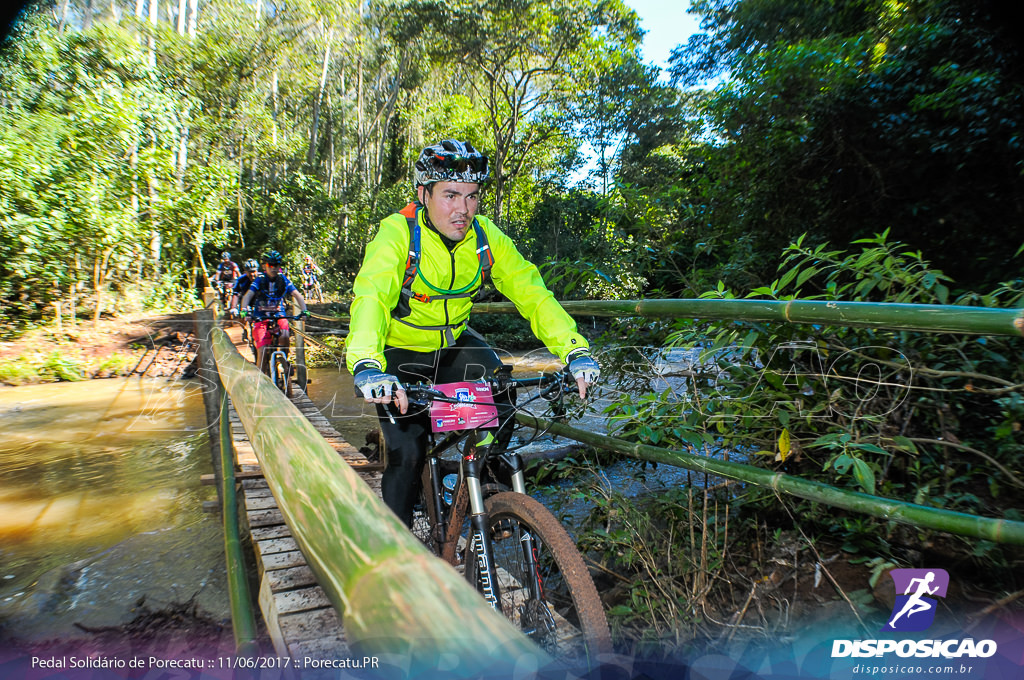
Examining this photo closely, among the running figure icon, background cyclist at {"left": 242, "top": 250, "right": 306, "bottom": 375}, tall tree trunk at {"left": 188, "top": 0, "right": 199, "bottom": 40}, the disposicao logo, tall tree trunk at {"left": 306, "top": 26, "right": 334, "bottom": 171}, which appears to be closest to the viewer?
the disposicao logo

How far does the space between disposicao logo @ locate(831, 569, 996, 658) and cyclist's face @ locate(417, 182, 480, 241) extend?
82.7 inches

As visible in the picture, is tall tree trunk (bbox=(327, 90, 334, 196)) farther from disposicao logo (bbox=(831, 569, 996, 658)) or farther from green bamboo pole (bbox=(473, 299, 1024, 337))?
disposicao logo (bbox=(831, 569, 996, 658))

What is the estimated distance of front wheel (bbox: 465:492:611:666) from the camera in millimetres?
1696

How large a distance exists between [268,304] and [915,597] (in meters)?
7.39

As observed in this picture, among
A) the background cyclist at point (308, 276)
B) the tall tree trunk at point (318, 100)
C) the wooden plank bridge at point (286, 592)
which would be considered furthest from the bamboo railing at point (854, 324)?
the tall tree trunk at point (318, 100)

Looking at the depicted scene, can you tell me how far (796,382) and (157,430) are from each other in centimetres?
716

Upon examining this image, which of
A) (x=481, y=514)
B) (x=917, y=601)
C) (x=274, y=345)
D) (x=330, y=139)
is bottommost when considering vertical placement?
(x=917, y=601)

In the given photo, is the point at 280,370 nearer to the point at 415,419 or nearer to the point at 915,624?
the point at 415,419

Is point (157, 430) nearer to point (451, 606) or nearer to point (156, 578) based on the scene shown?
point (156, 578)

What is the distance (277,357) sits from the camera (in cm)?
724

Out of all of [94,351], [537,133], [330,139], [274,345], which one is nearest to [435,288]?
[274,345]

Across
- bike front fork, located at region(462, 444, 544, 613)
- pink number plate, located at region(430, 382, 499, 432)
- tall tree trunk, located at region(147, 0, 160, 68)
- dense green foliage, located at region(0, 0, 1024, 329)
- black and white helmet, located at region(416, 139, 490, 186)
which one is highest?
tall tree trunk, located at region(147, 0, 160, 68)

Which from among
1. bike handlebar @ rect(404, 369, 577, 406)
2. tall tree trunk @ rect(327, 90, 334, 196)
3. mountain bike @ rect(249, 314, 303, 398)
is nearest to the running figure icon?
bike handlebar @ rect(404, 369, 577, 406)

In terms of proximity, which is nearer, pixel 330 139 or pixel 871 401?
pixel 871 401
